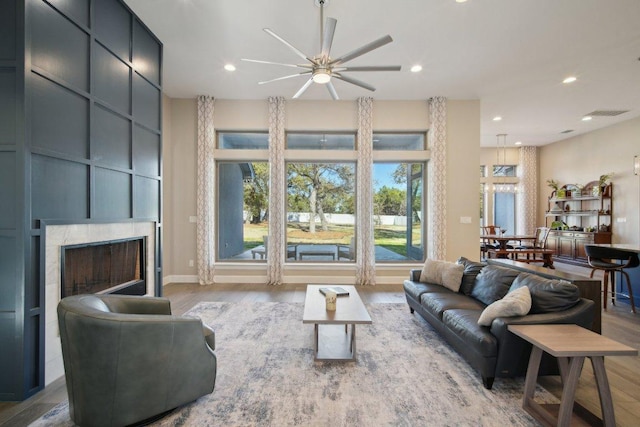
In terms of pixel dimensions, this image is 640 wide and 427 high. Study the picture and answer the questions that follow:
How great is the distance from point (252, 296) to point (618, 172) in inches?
371

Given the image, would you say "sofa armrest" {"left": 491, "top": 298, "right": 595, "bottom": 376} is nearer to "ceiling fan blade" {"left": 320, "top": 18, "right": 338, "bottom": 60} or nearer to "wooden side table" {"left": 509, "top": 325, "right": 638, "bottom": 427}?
"wooden side table" {"left": 509, "top": 325, "right": 638, "bottom": 427}

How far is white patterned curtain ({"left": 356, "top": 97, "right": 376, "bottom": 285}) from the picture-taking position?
5.79 meters

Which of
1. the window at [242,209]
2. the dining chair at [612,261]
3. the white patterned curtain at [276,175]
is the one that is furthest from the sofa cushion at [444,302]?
the window at [242,209]

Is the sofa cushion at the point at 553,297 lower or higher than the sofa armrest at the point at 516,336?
higher

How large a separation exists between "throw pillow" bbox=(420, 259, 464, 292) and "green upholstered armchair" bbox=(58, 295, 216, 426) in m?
3.02

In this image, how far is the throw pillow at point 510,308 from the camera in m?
2.36

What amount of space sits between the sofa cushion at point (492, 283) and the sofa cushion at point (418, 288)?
0.44 metres

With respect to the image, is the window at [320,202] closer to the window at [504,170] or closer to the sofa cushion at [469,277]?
the sofa cushion at [469,277]

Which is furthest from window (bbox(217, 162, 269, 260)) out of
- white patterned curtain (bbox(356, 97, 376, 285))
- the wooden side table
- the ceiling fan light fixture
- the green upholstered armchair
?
the wooden side table

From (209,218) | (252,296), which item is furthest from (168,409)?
(209,218)

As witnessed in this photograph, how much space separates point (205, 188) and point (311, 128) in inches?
94.9

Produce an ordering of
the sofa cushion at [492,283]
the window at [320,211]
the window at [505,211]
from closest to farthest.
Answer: the sofa cushion at [492,283] < the window at [320,211] < the window at [505,211]

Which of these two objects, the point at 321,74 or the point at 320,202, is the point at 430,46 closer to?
the point at 321,74

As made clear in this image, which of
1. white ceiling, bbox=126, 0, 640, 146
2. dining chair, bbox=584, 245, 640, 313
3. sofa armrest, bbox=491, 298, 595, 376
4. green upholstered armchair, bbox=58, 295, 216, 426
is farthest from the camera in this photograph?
dining chair, bbox=584, 245, 640, 313
